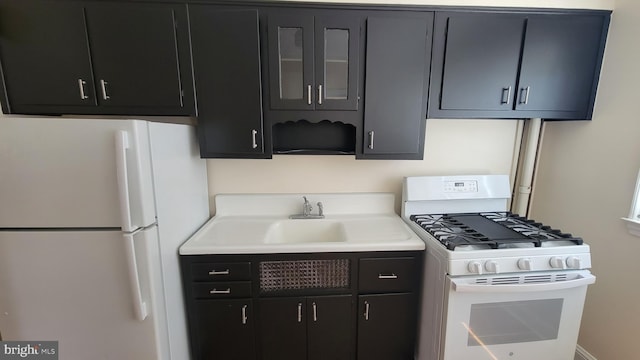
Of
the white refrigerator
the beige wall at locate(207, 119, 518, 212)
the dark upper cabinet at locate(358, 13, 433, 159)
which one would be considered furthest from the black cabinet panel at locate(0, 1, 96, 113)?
the dark upper cabinet at locate(358, 13, 433, 159)

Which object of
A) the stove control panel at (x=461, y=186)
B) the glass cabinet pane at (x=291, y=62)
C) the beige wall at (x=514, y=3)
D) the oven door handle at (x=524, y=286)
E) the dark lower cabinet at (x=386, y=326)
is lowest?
the dark lower cabinet at (x=386, y=326)

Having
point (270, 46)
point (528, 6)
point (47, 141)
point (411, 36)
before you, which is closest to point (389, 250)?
point (411, 36)

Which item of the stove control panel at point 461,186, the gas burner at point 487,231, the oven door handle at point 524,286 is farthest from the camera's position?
the stove control panel at point 461,186

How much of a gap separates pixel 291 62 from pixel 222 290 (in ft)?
4.67

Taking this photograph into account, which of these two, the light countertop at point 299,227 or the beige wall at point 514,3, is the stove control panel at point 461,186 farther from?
the beige wall at point 514,3

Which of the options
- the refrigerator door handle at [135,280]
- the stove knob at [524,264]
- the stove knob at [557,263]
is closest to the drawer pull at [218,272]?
the refrigerator door handle at [135,280]

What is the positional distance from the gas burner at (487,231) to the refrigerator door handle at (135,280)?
1507 millimetres

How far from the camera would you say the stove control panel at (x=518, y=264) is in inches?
50.5

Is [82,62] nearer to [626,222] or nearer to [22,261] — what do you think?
[22,261]

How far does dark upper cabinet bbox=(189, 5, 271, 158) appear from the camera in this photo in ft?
4.77

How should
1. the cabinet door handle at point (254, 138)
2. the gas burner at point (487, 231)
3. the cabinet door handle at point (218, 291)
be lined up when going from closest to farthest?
the gas burner at point (487, 231) < the cabinet door handle at point (218, 291) < the cabinet door handle at point (254, 138)

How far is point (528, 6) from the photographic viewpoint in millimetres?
1647

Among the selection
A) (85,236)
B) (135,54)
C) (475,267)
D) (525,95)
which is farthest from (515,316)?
(135,54)

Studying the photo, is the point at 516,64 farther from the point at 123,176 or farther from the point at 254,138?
the point at 123,176
